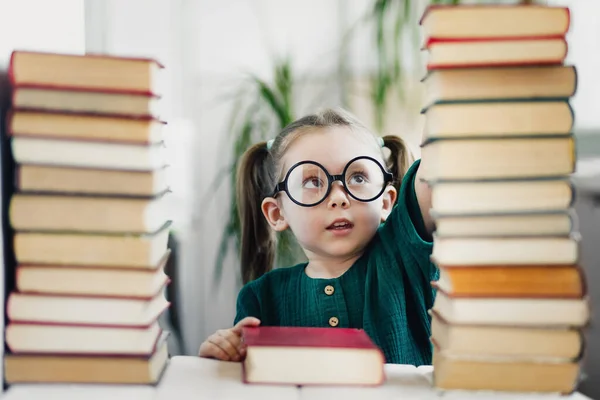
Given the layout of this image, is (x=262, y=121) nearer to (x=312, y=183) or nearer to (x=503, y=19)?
(x=312, y=183)

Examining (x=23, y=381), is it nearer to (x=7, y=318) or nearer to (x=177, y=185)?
(x=7, y=318)

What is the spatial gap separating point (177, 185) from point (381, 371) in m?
1.90

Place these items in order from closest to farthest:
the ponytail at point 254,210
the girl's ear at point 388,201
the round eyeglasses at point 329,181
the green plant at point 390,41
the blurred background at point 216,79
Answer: the round eyeglasses at point 329,181 < the girl's ear at point 388,201 < the ponytail at point 254,210 < the green plant at point 390,41 < the blurred background at point 216,79

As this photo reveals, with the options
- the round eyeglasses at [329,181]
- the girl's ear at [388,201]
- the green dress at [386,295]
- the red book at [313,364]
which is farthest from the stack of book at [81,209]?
the girl's ear at [388,201]

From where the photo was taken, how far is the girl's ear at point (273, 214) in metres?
1.06

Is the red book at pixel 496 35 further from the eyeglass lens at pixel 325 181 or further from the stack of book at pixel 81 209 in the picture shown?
the eyeglass lens at pixel 325 181

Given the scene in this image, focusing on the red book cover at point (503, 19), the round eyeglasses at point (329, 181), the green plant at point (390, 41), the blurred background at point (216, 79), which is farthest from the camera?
the blurred background at point (216, 79)

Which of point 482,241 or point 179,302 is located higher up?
point 482,241

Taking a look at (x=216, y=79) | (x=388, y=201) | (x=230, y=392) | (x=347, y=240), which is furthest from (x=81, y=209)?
(x=216, y=79)

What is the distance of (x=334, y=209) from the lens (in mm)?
871

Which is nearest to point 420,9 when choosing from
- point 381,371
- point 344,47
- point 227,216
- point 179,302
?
point 344,47

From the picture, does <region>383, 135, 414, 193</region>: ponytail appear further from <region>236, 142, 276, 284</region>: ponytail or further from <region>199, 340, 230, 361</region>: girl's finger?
<region>199, 340, 230, 361</region>: girl's finger

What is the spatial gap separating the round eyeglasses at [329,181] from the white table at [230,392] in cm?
34

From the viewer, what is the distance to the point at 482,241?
1.68 feet
